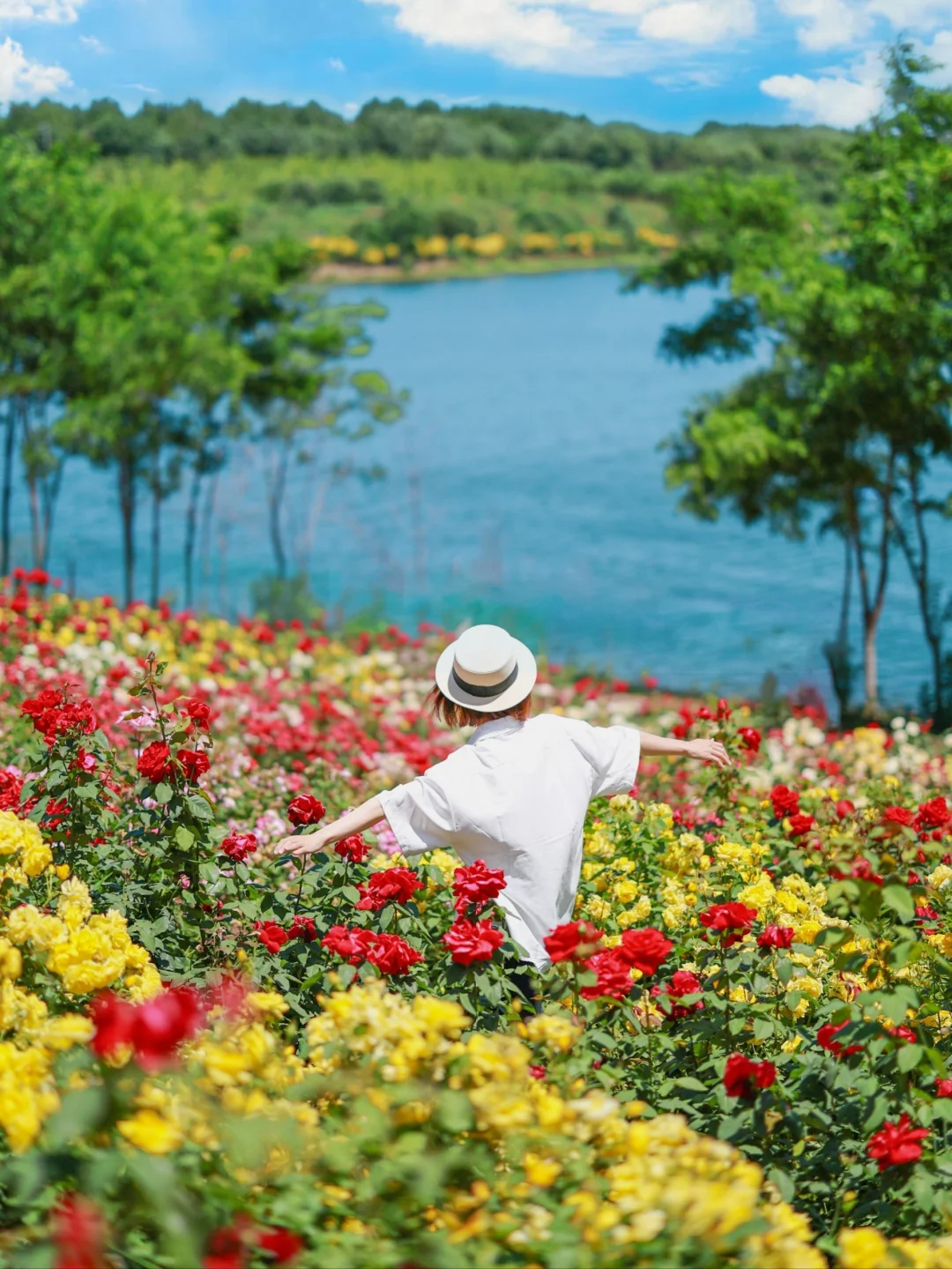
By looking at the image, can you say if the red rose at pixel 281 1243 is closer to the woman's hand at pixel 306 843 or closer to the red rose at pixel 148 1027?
the red rose at pixel 148 1027

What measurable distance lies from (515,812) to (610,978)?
0.68 meters

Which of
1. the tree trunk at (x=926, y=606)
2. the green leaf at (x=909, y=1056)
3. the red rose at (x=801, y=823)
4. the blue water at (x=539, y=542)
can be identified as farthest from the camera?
the blue water at (x=539, y=542)

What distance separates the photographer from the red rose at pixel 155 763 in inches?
111

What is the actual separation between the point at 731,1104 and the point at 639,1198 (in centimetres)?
71

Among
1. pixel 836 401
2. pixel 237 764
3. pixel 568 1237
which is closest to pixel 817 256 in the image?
pixel 836 401

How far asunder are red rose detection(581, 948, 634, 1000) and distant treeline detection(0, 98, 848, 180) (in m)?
28.6

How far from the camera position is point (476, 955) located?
2314 millimetres

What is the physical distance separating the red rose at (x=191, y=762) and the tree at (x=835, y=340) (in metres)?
8.75

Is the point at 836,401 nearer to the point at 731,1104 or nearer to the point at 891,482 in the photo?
the point at 891,482

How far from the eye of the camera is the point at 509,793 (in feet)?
9.30

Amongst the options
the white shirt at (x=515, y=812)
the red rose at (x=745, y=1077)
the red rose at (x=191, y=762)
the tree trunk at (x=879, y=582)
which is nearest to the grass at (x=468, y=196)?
the tree trunk at (x=879, y=582)

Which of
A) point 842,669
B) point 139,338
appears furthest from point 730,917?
point 139,338

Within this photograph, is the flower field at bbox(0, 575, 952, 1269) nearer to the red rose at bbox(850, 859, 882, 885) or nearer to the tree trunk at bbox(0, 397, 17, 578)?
the red rose at bbox(850, 859, 882, 885)

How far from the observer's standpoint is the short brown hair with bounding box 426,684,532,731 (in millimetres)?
2949
